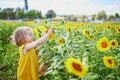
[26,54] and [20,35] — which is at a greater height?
[20,35]

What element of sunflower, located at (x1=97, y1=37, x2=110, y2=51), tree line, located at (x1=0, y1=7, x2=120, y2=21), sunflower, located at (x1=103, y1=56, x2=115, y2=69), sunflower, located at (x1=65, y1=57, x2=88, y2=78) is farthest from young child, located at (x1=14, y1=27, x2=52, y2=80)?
tree line, located at (x1=0, y1=7, x2=120, y2=21)

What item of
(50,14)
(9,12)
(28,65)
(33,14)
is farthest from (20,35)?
(9,12)

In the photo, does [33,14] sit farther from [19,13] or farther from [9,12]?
[9,12]

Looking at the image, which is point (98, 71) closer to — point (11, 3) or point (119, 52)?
point (119, 52)

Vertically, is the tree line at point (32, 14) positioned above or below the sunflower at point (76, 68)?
above

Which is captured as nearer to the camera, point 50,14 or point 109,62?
point 109,62

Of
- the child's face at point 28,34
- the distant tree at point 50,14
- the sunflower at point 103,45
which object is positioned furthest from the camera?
the distant tree at point 50,14

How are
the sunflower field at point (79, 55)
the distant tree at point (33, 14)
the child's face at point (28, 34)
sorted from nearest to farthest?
the sunflower field at point (79, 55) < the child's face at point (28, 34) < the distant tree at point (33, 14)

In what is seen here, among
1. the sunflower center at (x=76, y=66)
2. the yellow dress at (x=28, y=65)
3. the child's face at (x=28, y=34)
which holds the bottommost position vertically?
the yellow dress at (x=28, y=65)

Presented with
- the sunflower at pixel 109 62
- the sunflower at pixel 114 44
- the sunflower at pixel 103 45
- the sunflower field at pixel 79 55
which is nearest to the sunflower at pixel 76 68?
the sunflower field at pixel 79 55

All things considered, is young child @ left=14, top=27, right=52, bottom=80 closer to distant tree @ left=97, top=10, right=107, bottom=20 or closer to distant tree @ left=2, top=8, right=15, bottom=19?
distant tree @ left=97, top=10, right=107, bottom=20

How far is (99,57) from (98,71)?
5.0 inches

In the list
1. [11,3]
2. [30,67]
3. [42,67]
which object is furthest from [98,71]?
[11,3]

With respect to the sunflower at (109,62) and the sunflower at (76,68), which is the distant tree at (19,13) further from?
the sunflower at (76,68)
